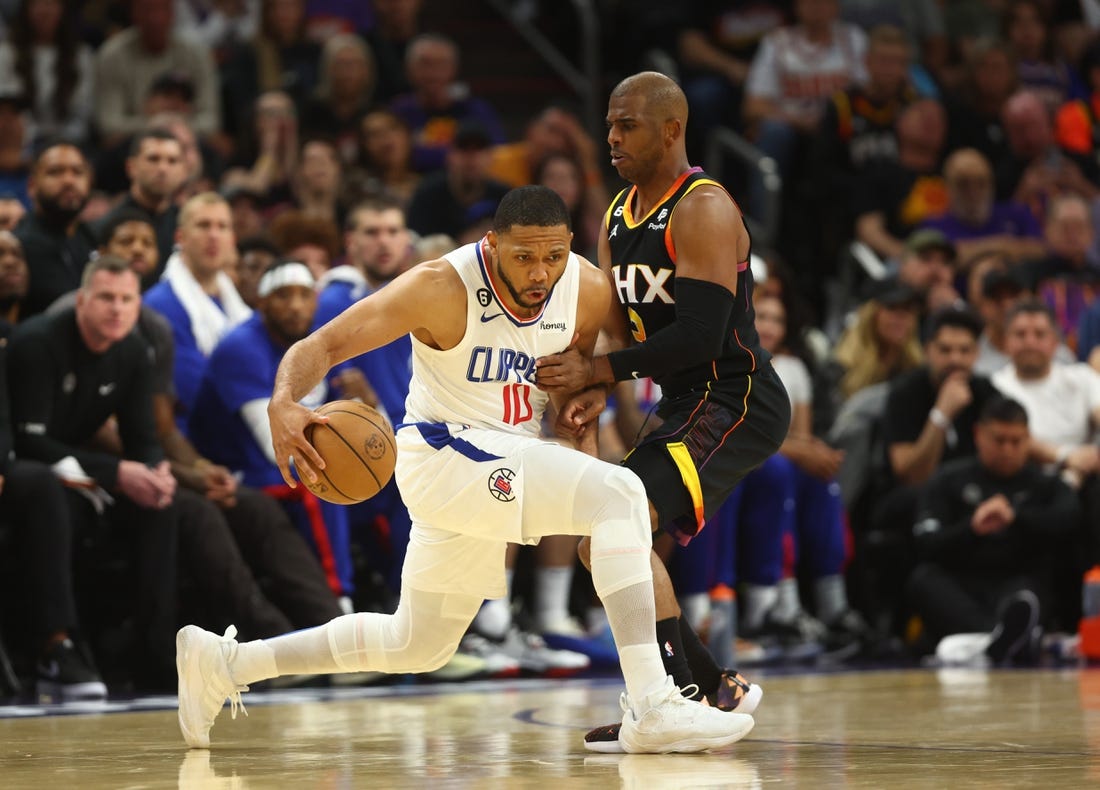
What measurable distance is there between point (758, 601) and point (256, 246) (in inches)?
134

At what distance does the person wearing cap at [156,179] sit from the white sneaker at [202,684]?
13.3 ft

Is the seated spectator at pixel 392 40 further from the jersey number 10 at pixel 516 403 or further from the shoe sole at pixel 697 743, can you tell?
the shoe sole at pixel 697 743

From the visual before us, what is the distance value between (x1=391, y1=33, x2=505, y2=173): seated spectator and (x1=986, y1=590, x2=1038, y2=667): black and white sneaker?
536 cm

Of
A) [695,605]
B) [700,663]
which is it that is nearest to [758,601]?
[695,605]

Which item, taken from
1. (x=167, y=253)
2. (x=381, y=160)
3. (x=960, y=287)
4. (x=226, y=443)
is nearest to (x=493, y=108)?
(x=381, y=160)

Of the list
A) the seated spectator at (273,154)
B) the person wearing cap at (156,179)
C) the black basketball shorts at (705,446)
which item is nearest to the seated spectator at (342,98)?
the seated spectator at (273,154)

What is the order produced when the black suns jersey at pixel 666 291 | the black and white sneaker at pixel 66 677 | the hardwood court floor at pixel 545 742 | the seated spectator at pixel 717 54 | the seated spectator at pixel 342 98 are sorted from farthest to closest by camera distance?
the seated spectator at pixel 717 54, the seated spectator at pixel 342 98, the black and white sneaker at pixel 66 677, the black suns jersey at pixel 666 291, the hardwood court floor at pixel 545 742

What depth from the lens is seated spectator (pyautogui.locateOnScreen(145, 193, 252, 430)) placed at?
878 centimetres

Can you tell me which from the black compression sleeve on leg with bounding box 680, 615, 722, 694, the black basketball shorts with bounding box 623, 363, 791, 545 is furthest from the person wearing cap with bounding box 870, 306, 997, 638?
the black compression sleeve on leg with bounding box 680, 615, 722, 694

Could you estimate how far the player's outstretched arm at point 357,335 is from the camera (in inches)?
194

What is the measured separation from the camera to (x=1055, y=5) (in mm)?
15266

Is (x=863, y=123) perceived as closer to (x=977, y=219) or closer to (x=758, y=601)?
(x=977, y=219)

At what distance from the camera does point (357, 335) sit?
16.9ft

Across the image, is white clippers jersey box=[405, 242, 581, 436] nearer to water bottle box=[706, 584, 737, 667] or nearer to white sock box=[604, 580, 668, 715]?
white sock box=[604, 580, 668, 715]
